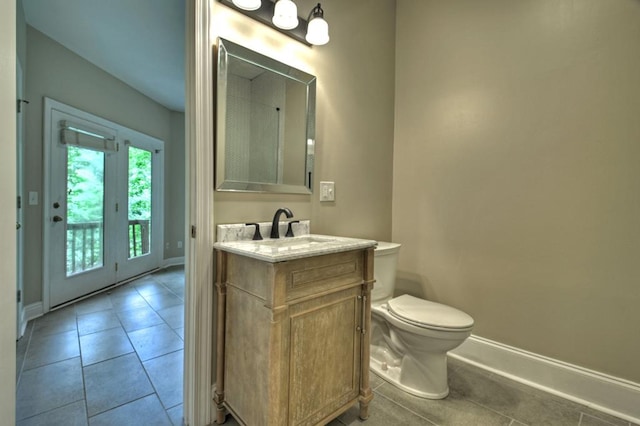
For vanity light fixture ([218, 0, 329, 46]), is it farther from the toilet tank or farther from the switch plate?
the toilet tank

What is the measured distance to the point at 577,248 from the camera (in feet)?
5.22

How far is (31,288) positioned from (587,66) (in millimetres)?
4403

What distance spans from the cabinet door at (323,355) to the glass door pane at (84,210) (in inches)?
119

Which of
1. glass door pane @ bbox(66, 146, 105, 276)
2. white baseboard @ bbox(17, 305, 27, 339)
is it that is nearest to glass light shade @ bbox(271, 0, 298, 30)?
glass door pane @ bbox(66, 146, 105, 276)

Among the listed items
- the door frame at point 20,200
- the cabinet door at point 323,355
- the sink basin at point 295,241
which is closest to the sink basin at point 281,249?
the sink basin at point 295,241

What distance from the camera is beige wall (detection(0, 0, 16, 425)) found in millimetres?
769

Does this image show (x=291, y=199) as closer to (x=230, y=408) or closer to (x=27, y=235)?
(x=230, y=408)

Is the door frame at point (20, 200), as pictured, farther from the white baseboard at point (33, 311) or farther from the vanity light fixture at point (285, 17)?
the vanity light fixture at point (285, 17)

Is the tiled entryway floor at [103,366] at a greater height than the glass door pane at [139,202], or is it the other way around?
the glass door pane at [139,202]

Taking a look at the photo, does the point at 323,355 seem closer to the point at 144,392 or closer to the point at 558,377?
the point at 144,392

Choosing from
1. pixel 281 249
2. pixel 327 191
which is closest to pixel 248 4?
pixel 327 191

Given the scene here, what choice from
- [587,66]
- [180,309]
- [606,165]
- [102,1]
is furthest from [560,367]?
[102,1]

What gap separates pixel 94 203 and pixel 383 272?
3.24 meters

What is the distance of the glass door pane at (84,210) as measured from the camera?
9.53ft
